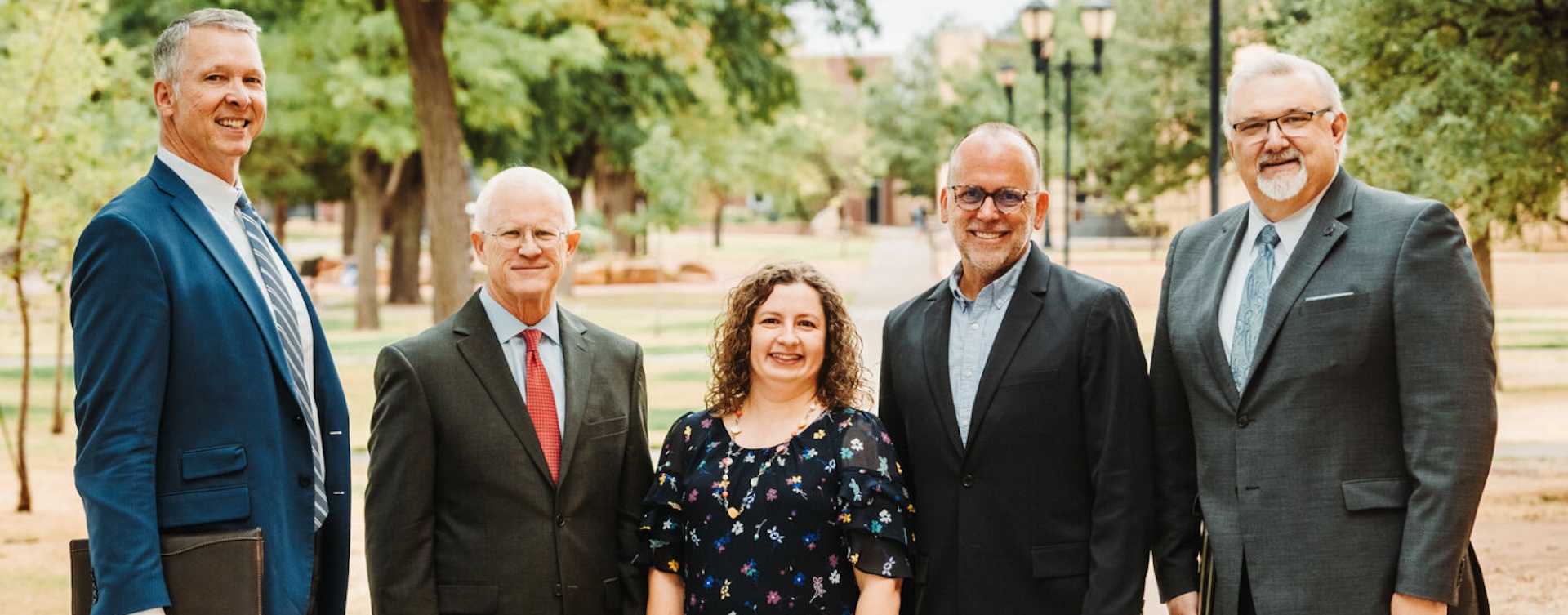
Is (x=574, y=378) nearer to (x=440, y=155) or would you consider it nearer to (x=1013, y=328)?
(x=1013, y=328)

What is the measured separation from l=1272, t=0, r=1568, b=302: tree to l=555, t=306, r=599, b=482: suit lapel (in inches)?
346

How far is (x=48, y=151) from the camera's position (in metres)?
11.2

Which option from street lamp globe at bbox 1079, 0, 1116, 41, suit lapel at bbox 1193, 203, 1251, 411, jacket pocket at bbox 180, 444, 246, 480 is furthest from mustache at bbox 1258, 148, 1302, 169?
street lamp globe at bbox 1079, 0, 1116, 41

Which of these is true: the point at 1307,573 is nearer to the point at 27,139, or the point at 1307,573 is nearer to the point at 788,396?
the point at 788,396

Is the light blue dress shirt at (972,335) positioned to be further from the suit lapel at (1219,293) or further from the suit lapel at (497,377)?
the suit lapel at (497,377)

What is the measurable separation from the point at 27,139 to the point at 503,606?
938 cm

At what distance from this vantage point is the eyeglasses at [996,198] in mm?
3852

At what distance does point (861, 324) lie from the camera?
71.9 feet

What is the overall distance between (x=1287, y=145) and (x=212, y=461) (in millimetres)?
2837

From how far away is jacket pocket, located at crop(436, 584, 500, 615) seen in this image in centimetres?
377

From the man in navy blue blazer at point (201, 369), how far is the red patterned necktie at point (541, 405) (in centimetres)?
52

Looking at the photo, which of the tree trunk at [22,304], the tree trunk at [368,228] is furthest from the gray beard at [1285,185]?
the tree trunk at [368,228]

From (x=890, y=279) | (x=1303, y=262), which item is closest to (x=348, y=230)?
(x=890, y=279)

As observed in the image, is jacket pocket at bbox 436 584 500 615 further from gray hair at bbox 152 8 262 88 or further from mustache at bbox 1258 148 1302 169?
mustache at bbox 1258 148 1302 169
